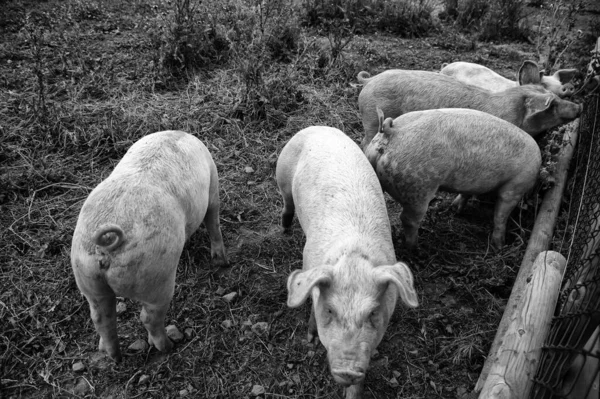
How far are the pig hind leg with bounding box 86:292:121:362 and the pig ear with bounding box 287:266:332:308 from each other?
44.7 inches

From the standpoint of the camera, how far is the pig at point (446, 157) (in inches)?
149

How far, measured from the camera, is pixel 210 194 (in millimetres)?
3736

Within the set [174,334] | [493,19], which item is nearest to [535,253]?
[174,334]

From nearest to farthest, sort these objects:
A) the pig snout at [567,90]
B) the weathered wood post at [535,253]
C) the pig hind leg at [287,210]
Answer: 1. the weathered wood post at [535,253]
2. the pig hind leg at [287,210]
3. the pig snout at [567,90]

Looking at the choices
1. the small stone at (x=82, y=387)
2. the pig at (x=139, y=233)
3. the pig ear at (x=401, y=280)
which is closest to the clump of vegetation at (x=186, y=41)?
the pig at (x=139, y=233)

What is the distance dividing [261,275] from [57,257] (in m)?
1.81

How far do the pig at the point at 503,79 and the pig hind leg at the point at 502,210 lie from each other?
6.09 feet

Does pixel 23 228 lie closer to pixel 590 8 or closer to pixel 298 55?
pixel 298 55

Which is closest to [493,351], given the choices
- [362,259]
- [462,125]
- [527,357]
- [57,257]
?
[527,357]

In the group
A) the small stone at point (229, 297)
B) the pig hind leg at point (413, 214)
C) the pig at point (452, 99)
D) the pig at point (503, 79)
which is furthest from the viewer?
the pig at point (503, 79)

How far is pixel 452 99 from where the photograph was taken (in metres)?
4.76

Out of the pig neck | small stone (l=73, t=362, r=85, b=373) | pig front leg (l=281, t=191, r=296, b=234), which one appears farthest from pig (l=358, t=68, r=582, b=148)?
small stone (l=73, t=362, r=85, b=373)

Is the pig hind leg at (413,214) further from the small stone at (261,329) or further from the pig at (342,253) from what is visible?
the small stone at (261,329)

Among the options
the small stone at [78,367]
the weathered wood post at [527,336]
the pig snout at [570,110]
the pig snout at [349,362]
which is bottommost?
the small stone at [78,367]
